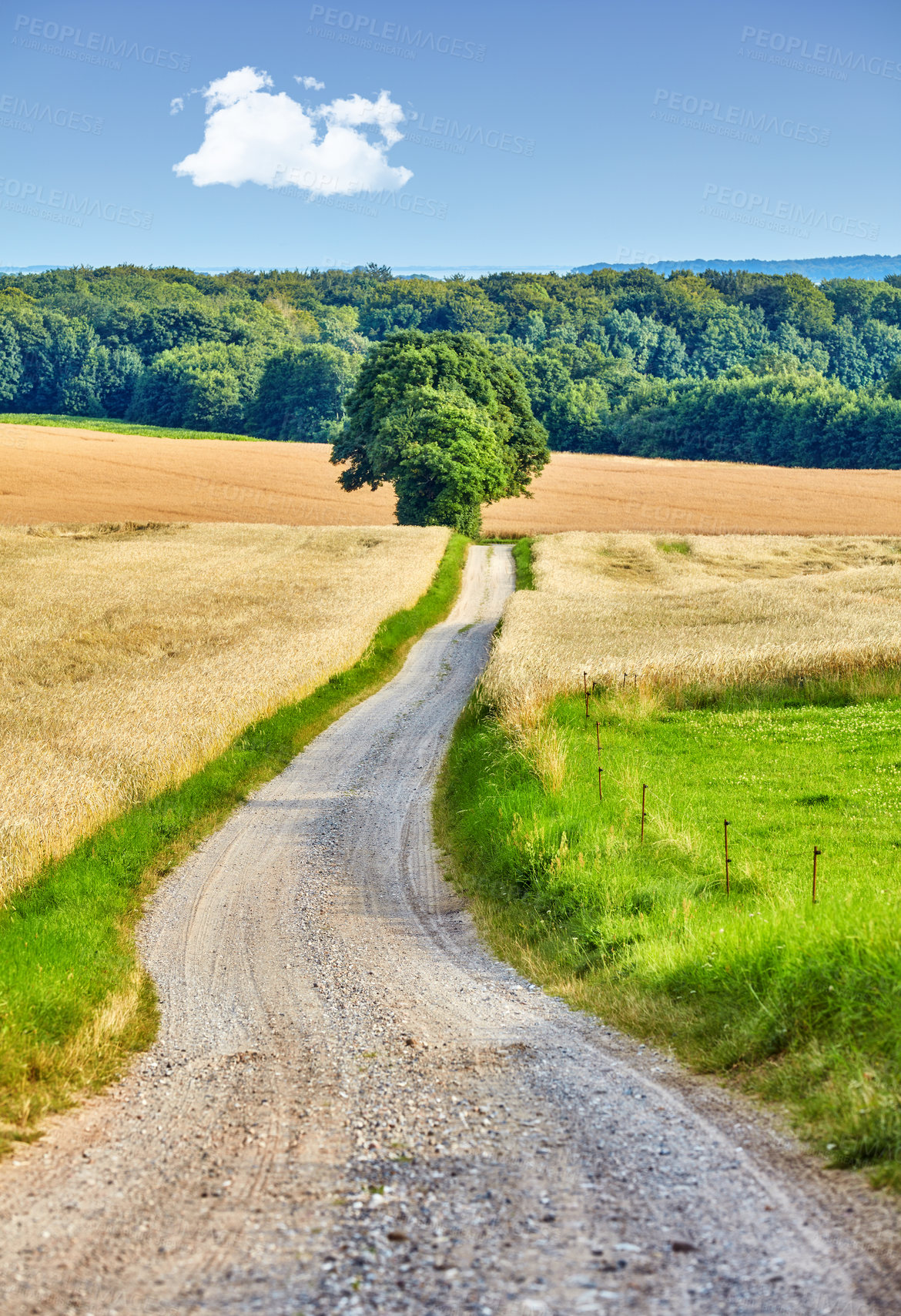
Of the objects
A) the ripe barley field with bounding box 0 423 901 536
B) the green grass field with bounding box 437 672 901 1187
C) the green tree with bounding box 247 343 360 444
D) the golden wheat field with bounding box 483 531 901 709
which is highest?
the green tree with bounding box 247 343 360 444

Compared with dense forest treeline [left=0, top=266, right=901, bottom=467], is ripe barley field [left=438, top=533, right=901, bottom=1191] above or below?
below

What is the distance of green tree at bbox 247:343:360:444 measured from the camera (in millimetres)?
117812

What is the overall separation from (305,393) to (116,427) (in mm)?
23127

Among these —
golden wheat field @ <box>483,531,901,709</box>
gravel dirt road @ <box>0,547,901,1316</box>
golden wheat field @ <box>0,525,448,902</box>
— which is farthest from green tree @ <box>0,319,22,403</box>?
gravel dirt road @ <box>0,547,901,1316</box>

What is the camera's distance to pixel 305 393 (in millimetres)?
120312

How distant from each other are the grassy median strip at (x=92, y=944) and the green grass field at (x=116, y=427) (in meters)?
96.7

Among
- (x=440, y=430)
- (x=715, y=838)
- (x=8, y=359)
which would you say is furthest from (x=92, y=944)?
(x=8, y=359)

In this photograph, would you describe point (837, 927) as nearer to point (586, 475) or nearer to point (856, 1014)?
point (856, 1014)

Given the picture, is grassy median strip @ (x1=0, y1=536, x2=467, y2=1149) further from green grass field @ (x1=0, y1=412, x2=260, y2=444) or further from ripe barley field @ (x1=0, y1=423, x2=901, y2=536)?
green grass field @ (x1=0, y1=412, x2=260, y2=444)

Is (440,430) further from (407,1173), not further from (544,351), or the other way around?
(544,351)

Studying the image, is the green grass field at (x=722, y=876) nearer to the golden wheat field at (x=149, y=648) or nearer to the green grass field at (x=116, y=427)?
the golden wheat field at (x=149, y=648)

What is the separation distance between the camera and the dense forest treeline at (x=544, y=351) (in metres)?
115

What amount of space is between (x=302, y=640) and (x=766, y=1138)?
2306 centimetres

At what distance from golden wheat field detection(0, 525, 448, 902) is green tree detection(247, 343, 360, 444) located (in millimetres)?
64960
